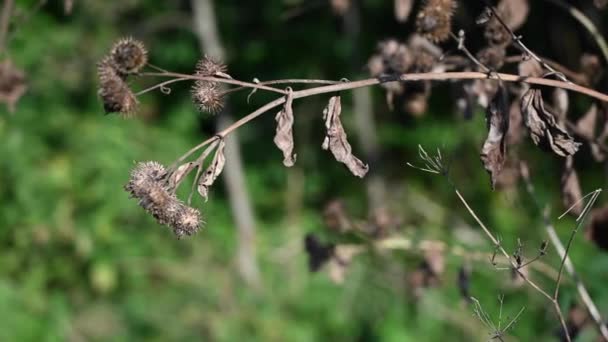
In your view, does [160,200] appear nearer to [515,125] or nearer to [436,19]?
[436,19]

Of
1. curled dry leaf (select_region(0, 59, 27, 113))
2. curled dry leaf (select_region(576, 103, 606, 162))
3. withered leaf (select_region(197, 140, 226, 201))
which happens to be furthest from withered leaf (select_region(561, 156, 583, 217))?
curled dry leaf (select_region(0, 59, 27, 113))

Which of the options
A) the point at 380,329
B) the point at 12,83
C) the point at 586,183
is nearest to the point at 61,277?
the point at 380,329

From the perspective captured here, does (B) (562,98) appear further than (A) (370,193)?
No

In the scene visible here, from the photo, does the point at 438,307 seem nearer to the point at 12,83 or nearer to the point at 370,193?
the point at 370,193

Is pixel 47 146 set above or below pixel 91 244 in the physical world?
above

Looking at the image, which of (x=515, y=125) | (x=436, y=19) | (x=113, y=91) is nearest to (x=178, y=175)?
(x=113, y=91)

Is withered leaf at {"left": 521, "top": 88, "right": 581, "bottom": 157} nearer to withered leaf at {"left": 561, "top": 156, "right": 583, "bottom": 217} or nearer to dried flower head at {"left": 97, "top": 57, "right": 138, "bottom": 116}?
withered leaf at {"left": 561, "top": 156, "right": 583, "bottom": 217}
